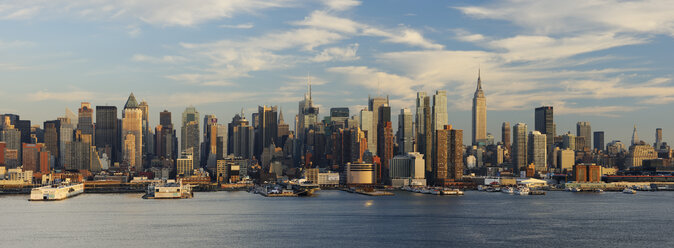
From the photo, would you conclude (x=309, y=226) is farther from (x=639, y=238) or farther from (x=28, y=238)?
(x=639, y=238)

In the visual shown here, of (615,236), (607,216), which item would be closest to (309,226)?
(615,236)

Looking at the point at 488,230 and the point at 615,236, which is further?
the point at 488,230

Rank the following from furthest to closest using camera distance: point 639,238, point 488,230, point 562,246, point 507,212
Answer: point 507,212 < point 488,230 < point 639,238 < point 562,246

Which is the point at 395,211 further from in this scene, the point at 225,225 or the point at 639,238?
the point at 639,238

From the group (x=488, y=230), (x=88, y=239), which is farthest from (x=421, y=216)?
(x=88, y=239)

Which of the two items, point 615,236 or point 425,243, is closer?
point 425,243

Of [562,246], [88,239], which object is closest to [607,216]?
[562,246]

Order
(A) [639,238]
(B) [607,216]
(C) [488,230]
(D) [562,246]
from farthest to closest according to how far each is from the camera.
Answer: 1. (B) [607,216]
2. (C) [488,230]
3. (A) [639,238]
4. (D) [562,246]

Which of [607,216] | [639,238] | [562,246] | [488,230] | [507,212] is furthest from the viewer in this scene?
[507,212]

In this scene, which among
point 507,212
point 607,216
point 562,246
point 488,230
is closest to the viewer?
point 562,246
